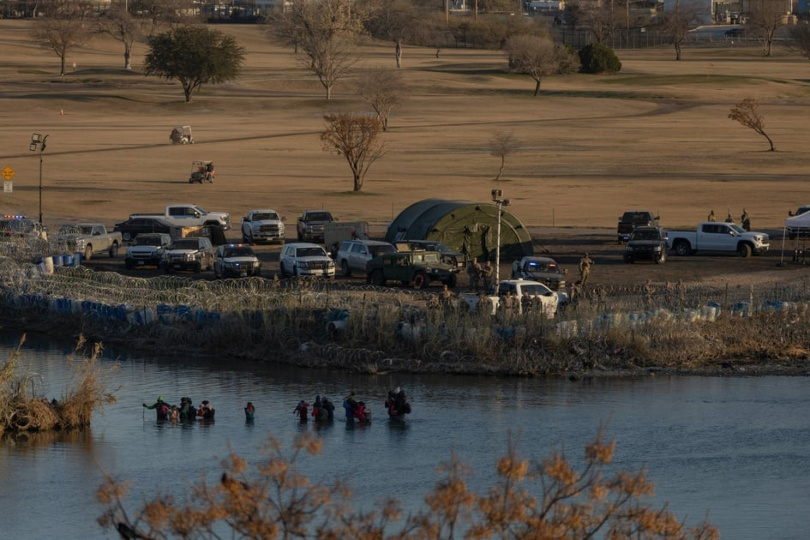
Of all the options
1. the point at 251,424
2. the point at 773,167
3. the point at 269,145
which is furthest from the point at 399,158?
the point at 251,424

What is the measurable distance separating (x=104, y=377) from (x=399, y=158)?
1928 inches

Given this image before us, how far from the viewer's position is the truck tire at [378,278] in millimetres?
40875

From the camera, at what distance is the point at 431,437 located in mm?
26953

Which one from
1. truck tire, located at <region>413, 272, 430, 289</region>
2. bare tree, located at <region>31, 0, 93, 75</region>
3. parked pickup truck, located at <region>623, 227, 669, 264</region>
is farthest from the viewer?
bare tree, located at <region>31, 0, 93, 75</region>

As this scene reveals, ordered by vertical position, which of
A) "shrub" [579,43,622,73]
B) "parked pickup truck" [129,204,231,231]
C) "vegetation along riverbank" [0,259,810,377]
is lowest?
"vegetation along riverbank" [0,259,810,377]

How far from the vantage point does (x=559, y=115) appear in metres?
104

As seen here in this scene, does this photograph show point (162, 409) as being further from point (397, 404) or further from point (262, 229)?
point (262, 229)

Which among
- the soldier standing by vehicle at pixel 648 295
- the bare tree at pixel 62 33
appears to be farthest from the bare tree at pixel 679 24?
the soldier standing by vehicle at pixel 648 295

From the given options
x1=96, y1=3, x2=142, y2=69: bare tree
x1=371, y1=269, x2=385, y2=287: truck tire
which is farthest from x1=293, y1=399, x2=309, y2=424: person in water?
x1=96, y1=3, x2=142, y2=69: bare tree

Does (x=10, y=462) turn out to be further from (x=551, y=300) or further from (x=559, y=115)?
(x=559, y=115)

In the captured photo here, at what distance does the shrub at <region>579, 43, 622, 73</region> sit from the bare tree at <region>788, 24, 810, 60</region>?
881 inches

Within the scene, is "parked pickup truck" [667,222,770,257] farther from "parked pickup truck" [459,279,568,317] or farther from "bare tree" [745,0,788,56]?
"bare tree" [745,0,788,56]

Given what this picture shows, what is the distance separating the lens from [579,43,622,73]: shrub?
128m

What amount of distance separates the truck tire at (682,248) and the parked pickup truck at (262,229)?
13.1 m
